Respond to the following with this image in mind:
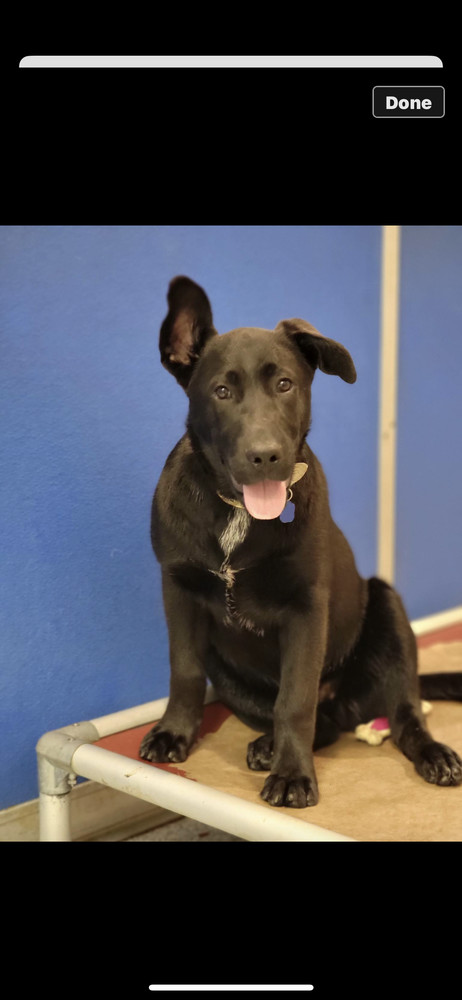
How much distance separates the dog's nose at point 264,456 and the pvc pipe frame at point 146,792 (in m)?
0.47

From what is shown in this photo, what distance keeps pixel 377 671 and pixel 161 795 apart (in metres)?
0.45

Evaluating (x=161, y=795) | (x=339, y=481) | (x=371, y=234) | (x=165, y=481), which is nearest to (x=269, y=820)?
(x=161, y=795)

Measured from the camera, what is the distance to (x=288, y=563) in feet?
4.38

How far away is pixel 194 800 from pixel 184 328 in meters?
0.66

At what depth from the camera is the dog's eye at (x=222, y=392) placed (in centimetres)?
124

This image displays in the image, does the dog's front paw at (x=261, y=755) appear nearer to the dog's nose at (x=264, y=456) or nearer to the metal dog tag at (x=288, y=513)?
the metal dog tag at (x=288, y=513)

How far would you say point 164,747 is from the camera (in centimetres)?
148

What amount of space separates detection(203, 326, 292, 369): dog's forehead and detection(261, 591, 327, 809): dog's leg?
0.35 metres

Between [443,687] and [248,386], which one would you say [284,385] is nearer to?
[248,386]
